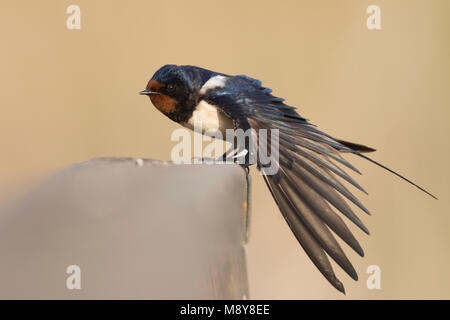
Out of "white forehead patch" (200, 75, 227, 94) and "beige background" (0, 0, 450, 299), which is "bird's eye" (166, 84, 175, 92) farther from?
"beige background" (0, 0, 450, 299)

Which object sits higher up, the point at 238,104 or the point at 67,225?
the point at 238,104

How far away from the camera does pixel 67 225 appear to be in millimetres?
457

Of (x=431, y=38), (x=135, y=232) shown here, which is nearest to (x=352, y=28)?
(x=431, y=38)

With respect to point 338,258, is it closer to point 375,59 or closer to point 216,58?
point 216,58

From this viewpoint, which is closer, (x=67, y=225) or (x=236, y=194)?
(x=67, y=225)

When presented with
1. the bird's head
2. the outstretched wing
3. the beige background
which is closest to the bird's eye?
the bird's head

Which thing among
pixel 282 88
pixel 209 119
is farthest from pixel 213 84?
pixel 282 88

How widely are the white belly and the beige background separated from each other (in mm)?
429

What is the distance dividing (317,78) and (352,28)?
243 mm

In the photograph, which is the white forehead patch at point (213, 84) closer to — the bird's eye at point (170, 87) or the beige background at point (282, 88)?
the bird's eye at point (170, 87)

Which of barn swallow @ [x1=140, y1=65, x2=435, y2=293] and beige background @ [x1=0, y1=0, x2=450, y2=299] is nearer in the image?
barn swallow @ [x1=140, y1=65, x2=435, y2=293]

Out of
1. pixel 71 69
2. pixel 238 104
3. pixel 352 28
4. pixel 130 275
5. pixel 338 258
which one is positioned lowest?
pixel 338 258

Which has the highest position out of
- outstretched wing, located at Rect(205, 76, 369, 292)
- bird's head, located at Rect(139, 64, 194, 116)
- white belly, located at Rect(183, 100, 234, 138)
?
bird's head, located at Rect(139, 64, 194, 116)

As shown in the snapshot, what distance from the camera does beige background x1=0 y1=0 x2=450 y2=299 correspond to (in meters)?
1.75
